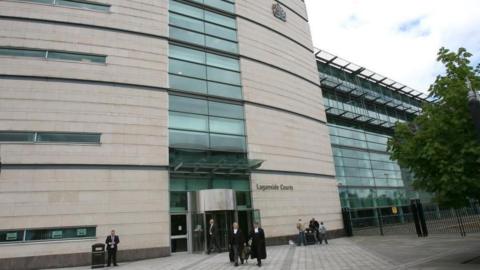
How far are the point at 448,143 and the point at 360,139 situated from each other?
3078 centimetres

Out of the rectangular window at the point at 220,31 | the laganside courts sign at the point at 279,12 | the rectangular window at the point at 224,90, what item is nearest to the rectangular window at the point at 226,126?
the rectangular window at the point at 224,90

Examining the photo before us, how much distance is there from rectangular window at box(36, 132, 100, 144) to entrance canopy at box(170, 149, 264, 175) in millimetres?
4555

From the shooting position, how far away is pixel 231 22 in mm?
27328

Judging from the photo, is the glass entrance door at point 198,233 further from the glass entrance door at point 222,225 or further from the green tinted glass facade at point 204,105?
the green tinted glass facade at point 204,105

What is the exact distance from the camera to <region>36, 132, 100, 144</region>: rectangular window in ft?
59.7

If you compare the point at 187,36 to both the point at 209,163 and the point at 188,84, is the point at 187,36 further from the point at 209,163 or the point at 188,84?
the point at 209,163

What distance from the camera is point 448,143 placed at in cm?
1058

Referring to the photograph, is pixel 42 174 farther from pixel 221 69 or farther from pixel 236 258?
pixel 221 69

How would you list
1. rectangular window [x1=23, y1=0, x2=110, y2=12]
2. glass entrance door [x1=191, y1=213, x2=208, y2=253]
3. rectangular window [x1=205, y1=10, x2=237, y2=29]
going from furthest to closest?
rectangular window [x1=205, y1=10, x2=237, y2=29]
rectangular window [x1=23, y1=0, x2=110, y2=12]
glass entrance door [x1=191, y1=213, x2=208, y2=253]

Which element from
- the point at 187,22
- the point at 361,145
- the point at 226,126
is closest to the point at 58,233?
the point at 226,126

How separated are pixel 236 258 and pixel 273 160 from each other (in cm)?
1184

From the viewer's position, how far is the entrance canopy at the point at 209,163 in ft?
67.3

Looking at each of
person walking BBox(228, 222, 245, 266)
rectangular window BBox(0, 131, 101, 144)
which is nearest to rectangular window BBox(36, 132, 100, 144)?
rectangular window BBox(0, 131, 101, 144)

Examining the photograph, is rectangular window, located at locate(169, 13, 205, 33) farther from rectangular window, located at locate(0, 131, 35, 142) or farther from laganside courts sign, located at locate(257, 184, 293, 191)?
laganside courts sign, located at locate(257, 184, 293, 191)
